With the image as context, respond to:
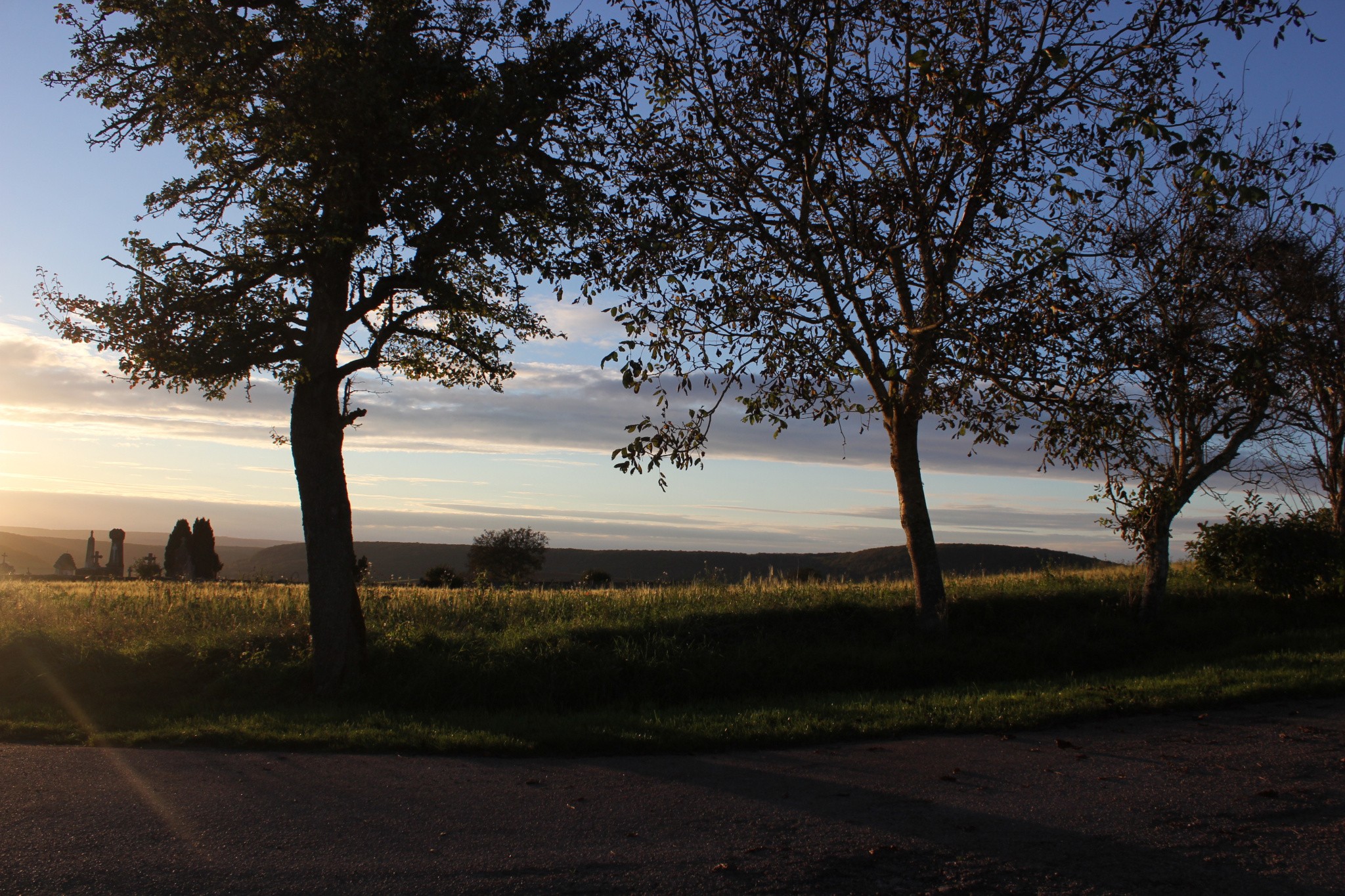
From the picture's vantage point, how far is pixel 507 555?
137 ft

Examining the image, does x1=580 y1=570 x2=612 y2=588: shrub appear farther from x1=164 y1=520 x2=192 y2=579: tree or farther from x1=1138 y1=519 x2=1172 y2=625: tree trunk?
x1=1138 y1=519 x2=1172 y2=625: tree trunk

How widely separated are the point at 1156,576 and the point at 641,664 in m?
10.4

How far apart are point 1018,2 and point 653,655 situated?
34.6ft

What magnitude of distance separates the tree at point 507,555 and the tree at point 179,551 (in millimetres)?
12210

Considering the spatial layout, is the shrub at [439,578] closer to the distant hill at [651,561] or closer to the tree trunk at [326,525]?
the distant hill at [651,561]

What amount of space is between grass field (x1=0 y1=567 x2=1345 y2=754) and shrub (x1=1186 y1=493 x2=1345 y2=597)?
1.80ft

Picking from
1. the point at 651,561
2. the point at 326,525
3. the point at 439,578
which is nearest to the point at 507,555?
the point at 439,578

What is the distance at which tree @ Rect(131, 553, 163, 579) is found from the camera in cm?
3281

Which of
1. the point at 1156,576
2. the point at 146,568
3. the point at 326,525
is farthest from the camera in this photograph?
the point at 146,568

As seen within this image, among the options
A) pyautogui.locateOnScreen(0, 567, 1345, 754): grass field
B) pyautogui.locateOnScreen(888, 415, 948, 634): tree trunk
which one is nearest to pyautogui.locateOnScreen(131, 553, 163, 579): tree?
pyautogui.locateOnScreen(0, 567, 1345, 754): grass field

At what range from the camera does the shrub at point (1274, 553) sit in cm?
1845

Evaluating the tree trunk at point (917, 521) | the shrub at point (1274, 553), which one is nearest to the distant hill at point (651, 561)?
the shrub at point (1274, 553)

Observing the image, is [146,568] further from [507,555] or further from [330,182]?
[330,182]

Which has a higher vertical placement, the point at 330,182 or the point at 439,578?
the point at 330,182
